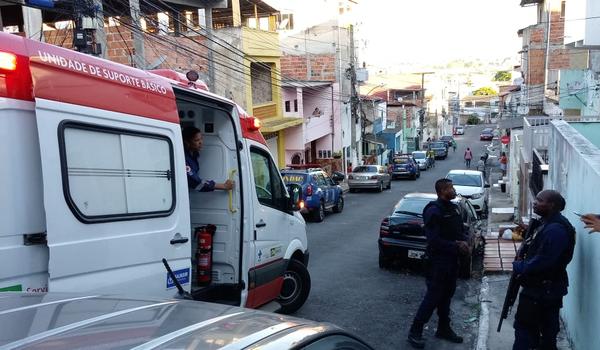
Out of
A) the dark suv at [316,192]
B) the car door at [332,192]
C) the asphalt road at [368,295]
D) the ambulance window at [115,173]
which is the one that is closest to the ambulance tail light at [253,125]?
the ambulance window at [115,173]

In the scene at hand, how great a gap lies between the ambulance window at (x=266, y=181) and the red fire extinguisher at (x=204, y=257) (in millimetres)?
790

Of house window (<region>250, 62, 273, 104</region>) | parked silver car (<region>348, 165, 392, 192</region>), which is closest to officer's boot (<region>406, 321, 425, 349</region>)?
house window (<region>250, 62, 273, 104</region>)

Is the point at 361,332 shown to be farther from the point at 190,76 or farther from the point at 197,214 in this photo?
the point at 190,76

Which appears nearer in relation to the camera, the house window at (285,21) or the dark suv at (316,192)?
the dark suv at (316,192)

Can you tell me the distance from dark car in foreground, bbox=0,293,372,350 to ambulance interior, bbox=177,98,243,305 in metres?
3.23

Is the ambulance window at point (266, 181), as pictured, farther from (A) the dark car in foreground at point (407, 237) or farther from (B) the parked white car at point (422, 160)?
(B) the parked white car at point (422, 160)

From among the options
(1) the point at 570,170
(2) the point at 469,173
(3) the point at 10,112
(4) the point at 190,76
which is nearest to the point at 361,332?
(1) the point at 570,170

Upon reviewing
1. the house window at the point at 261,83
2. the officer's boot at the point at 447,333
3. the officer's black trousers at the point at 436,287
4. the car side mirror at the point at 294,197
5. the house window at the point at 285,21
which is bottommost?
the officer's boot at the point at 447,333

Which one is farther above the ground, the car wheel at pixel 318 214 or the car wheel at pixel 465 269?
the car wheel at pixel 465 269

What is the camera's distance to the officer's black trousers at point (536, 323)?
14.8 feet

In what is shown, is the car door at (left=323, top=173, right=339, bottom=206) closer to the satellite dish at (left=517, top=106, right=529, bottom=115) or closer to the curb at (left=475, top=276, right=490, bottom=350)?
the curb at (left=475, top=276, right=490, bottom=350)

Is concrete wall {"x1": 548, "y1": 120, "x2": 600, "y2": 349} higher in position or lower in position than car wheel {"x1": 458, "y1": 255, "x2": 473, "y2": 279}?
higher

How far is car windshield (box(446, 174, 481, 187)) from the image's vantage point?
65.7ft

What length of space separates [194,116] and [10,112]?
2744 millimetres
